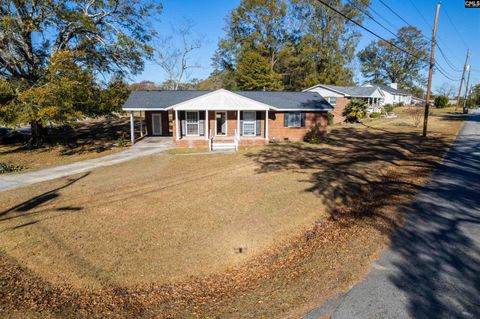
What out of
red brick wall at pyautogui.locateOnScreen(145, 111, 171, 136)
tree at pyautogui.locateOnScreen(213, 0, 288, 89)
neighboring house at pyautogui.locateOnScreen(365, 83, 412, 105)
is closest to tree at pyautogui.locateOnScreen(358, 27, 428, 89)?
neighboring house at pyautogui.locateOnScreen(365, 83, 412, 105)

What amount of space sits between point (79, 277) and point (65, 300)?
0.81m

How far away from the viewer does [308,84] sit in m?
49.2

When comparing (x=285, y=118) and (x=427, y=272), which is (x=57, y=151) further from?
(x=427, y=272)

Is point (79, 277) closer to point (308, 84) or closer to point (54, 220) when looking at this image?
point (54, 220)

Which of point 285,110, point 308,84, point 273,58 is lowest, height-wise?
point 285,110

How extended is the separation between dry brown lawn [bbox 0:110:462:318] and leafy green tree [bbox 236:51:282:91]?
31.8m

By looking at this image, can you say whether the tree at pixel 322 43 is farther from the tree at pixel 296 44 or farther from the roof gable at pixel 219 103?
the roof gable at pixel 219 103

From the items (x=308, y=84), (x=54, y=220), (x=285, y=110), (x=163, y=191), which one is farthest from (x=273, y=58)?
(x=54, y=220)

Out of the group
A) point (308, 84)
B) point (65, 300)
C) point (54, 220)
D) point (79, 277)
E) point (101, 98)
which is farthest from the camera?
point (308, 84)

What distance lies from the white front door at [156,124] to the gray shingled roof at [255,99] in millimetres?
1982

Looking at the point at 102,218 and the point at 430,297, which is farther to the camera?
the point at 102,218

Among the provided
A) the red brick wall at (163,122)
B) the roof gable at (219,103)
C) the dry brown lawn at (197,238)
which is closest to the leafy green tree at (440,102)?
the roof gable at (219,103)

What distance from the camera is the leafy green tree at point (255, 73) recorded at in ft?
146

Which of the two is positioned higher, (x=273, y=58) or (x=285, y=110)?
(x=273, y=58)
